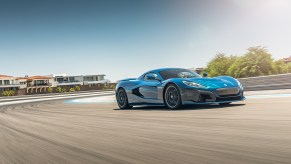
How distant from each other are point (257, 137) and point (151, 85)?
5821 mm

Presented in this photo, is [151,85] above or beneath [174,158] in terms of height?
above

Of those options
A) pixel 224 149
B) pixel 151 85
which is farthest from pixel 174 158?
pixel 151 85

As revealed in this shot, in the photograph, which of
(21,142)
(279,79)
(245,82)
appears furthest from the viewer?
(245,82)

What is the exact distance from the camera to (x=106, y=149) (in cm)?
388

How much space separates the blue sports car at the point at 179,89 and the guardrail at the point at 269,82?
8214 millimetres

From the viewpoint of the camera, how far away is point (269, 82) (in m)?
17.3

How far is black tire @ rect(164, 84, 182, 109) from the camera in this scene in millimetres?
8570

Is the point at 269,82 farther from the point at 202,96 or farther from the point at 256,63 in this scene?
the point at 256,63

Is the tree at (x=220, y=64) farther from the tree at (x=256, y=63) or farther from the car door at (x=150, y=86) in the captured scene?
the car door at (x=150, y=86)

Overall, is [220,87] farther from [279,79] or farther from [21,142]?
[279,79]

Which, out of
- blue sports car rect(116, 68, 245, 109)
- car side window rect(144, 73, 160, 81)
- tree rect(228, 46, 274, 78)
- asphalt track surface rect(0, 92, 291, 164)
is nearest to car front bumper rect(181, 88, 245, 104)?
blue sports car rect(116, 68, 245, 109)

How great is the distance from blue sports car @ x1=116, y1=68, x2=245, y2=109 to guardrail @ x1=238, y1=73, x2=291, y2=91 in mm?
8214

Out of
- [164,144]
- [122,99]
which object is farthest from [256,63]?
[164,144]

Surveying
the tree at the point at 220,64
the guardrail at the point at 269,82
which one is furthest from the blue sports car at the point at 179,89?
the tree at the point at 220,64
